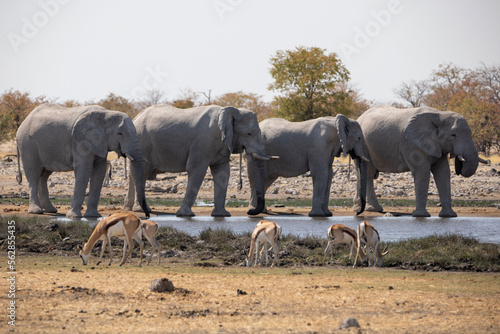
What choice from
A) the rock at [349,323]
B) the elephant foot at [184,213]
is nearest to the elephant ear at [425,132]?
the elephant foot at [184,213]

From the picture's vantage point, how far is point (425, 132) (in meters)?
30.1

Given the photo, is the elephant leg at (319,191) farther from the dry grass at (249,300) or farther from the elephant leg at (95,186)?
the dry grass at (249,300)

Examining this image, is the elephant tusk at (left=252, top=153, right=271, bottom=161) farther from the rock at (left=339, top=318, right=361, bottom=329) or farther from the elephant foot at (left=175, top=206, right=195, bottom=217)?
the rock at (left=339, top=318, right=361, bottom=329)

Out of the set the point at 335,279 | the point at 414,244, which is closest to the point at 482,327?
the point at 335,279

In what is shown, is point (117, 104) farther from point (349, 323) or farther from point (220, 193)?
point (349, 323)

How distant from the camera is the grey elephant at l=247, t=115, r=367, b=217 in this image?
29.1 meters

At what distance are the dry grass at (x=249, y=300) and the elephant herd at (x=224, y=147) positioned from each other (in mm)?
11036

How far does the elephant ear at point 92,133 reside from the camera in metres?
25.7

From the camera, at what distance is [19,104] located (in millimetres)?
74438

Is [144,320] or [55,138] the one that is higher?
[55,138]

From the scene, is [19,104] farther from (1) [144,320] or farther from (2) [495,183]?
(1) [144,320]

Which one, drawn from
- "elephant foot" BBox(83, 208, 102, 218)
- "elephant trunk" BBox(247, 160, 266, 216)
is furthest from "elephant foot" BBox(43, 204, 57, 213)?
"elephant trunk" BBox(247, 160, 266, 216)

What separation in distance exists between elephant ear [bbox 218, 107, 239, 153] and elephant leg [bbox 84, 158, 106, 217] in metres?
3.98

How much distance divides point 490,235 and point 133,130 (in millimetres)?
11206
